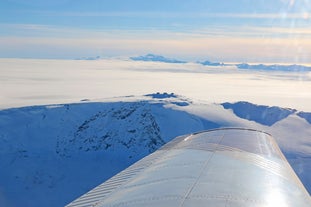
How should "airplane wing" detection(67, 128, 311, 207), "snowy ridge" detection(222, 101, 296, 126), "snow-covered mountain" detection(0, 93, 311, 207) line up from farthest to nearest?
"snowy ridge" detection(222, 101, 296, 126) → "snow-covered mountain" detection(0, 93, 311, 207) → "airplane wing" detection(67, 128, 311, 207)

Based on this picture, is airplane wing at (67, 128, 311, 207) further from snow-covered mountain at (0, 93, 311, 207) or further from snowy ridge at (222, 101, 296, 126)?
snowy ridge at (222, 101, 296, 126)

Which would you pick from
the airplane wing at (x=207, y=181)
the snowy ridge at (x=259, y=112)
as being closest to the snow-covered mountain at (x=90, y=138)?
the snowy ridge at (x=259, y=112)

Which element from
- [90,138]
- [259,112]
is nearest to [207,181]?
[90,138]

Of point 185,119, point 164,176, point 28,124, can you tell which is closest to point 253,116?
point 185,119

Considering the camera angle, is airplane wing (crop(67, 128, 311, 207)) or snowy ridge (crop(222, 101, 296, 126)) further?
snowy ridge (crop(222, 101, 296, 126))

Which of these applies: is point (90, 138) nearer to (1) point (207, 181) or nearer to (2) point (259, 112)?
(2) point (259, 112)

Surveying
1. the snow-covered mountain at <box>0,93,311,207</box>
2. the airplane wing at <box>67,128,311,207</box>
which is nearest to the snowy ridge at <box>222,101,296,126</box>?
the snow-covered mountain at <box>0,93,311,207</box>

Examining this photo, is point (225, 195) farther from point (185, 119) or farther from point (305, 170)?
point (185, 119)

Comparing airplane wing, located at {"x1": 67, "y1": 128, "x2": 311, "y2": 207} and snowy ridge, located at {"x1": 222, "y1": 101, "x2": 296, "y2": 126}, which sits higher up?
airplane wing, located at {"x1": 67, "y1": 128, "x2": 311, "y2": 207}
